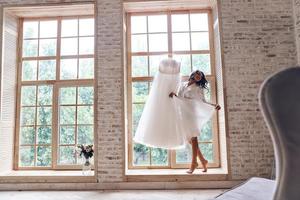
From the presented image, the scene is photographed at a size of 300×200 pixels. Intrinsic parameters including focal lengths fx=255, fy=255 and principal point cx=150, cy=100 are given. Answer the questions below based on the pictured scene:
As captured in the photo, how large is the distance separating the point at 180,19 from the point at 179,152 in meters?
2.71

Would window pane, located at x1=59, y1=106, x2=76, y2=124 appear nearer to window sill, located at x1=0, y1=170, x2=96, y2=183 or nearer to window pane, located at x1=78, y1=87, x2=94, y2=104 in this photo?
window pane, located at x1=78, y1=87, x2=94, y2=104

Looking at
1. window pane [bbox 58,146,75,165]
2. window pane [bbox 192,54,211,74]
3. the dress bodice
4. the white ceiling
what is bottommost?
window pane [bbox 58,146,75,165]

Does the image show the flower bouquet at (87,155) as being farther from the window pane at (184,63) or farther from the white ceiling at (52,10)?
the white ceiling at (52,10)

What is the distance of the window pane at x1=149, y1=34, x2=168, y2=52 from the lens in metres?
5.24

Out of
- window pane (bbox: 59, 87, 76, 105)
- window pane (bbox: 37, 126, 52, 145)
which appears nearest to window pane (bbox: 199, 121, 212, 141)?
window pane (bbox: 59, 87, 76, 105)

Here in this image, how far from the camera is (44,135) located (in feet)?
16.9

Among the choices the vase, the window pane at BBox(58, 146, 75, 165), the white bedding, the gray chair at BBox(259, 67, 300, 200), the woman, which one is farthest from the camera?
the window pane at BBox(58, 146, 75, 165)

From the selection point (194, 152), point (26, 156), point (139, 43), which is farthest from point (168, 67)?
point (26, 156)

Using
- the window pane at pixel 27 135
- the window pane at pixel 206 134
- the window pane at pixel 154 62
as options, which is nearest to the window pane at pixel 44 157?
the window pane at pixel 27 135

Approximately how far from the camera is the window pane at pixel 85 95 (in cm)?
519

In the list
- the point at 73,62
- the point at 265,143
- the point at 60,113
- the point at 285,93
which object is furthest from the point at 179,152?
the point at 285,93

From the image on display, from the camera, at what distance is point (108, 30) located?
4.66m

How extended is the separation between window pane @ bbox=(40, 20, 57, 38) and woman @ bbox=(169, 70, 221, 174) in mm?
2926

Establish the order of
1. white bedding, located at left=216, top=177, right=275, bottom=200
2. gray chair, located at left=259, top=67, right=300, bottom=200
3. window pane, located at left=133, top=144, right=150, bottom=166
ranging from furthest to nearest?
1. window pane, located at left=133, top=144, right=150, bottom=166
2. white bedding, located at left=216, top=177, right=275, bottom=200
3. gray chair, located at left=259, top=67, right=300, bottom=200
